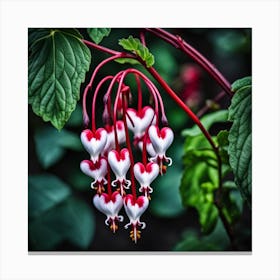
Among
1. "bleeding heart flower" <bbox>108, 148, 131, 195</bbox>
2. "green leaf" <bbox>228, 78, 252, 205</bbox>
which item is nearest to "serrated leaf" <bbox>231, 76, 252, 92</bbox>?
"green leaf" <bbox>228, 78, 252, 205</bbox>

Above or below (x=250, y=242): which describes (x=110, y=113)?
above

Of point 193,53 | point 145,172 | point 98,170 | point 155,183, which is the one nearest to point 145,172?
point 145,172

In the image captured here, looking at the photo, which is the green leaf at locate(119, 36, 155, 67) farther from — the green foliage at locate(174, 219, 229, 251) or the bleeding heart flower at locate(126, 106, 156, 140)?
the green foliage at locate(174, 219, 229, 251)

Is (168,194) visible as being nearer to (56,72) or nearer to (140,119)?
(140,119)

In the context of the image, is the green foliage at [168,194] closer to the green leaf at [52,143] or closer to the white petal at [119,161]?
the green leaf at [52,143]
